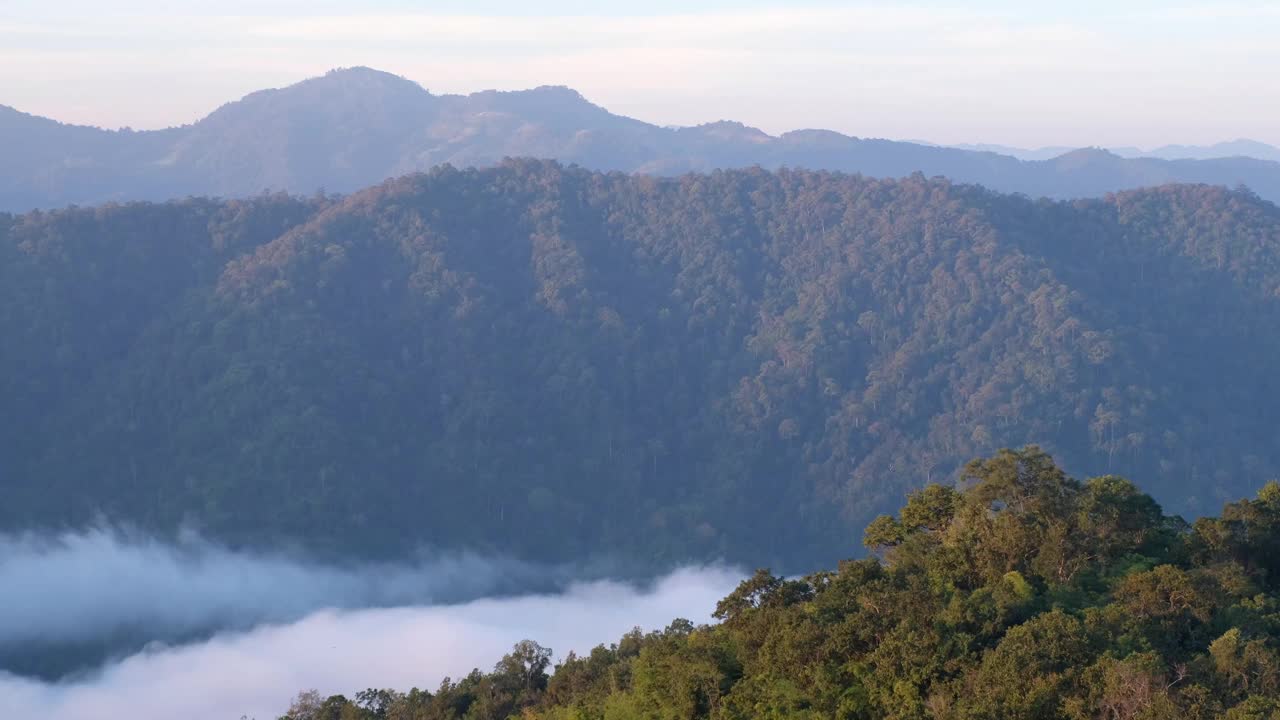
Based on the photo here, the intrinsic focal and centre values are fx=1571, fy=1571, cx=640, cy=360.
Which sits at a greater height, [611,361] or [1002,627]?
[1002,627]

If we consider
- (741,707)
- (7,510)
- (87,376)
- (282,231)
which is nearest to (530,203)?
(282,231)

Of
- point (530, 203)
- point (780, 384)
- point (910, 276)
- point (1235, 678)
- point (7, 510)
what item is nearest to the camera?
point (1235, 678)

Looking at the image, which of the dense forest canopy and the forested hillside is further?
the forested hillside

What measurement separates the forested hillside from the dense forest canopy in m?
62.2

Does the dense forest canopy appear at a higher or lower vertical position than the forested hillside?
higher

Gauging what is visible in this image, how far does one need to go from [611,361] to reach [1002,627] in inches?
3162

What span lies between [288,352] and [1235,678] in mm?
77191

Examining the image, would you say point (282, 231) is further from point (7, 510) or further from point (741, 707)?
point (741, 707)

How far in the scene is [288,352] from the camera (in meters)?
90.1

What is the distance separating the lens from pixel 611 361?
327 feet

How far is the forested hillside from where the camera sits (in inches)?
3406

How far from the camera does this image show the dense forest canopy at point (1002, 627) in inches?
699

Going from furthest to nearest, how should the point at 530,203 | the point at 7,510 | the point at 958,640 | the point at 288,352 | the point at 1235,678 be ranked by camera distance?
the point at 530,203 → the point at 288,352 → the point at 7,510 → the point at 958,640 → the point at 1235,678

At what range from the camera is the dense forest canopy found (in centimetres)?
1775
